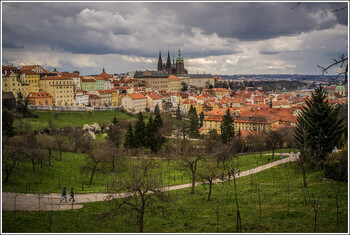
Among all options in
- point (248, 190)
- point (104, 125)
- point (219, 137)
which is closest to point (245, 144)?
point (219, 137)

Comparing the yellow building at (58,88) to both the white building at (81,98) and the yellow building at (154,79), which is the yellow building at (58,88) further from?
the yellow building at (154,79)

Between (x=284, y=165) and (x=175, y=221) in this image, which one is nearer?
(x=175, y=221)

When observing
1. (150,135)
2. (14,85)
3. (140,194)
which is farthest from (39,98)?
(140,194)

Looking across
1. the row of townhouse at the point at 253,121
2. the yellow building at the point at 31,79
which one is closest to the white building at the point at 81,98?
the yellow building at the point at 31,79

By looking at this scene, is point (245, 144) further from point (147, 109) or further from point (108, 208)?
point (147, 109)

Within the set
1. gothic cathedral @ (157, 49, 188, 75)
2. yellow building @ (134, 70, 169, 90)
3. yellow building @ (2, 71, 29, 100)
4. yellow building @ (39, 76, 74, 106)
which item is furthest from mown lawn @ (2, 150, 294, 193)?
gothic cathedral @ (157, 49, 188, 75)

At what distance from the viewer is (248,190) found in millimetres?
15539

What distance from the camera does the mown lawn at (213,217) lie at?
978 centimetres

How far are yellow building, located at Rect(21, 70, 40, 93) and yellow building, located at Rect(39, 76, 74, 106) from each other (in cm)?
129

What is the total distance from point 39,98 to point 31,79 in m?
7.25

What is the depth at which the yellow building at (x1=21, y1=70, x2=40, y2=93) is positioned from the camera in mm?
70188

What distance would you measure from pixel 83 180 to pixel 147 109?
63708 mm

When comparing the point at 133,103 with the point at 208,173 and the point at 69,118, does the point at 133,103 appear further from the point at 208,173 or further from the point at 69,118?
the point at 208,173

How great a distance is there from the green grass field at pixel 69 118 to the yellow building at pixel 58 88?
9950 mm
